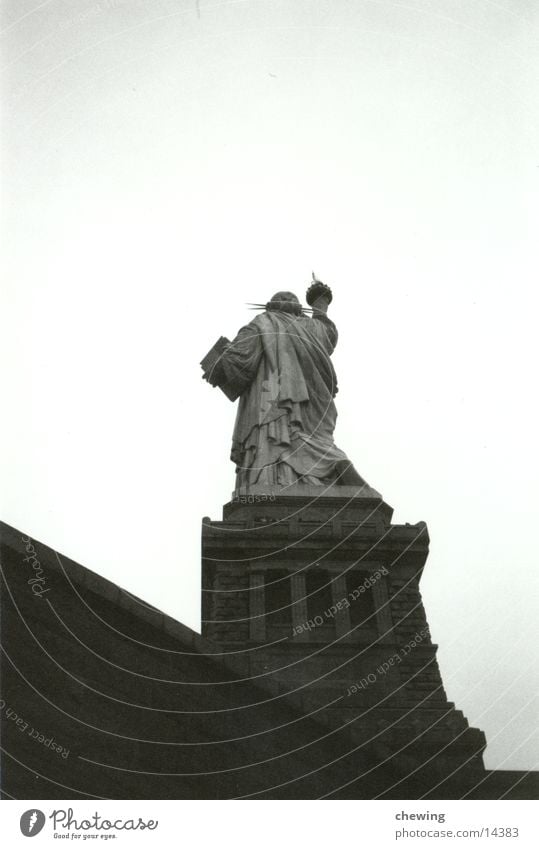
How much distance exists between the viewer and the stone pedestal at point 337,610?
55.7 feet

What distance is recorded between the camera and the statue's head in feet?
89.1

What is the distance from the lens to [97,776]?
496 inches

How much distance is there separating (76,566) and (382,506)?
8.98 metres

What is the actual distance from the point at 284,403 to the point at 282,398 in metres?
0.14

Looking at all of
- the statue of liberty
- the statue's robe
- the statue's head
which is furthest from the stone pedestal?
the statue's head

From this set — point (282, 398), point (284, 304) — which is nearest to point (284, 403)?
point (282, 398)

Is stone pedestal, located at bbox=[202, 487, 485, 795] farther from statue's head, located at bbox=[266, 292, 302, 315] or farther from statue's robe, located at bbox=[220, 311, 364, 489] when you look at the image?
statue's head, located at bbox=[266, 292, 302, 315]

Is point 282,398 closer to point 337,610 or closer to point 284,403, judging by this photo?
point 284,403

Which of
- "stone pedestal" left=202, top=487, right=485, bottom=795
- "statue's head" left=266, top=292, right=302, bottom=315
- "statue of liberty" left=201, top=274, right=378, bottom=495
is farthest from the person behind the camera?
"statue's head" left=266, top=292, right=302, bottom=315

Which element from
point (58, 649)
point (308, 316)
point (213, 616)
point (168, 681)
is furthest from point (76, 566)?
point (308, 316)

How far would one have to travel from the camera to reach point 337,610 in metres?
19.2

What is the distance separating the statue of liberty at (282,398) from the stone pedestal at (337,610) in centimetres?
100

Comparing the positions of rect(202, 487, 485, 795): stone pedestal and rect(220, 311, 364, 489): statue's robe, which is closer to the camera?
rect(202, 487, 485, 795): stone pedestal
